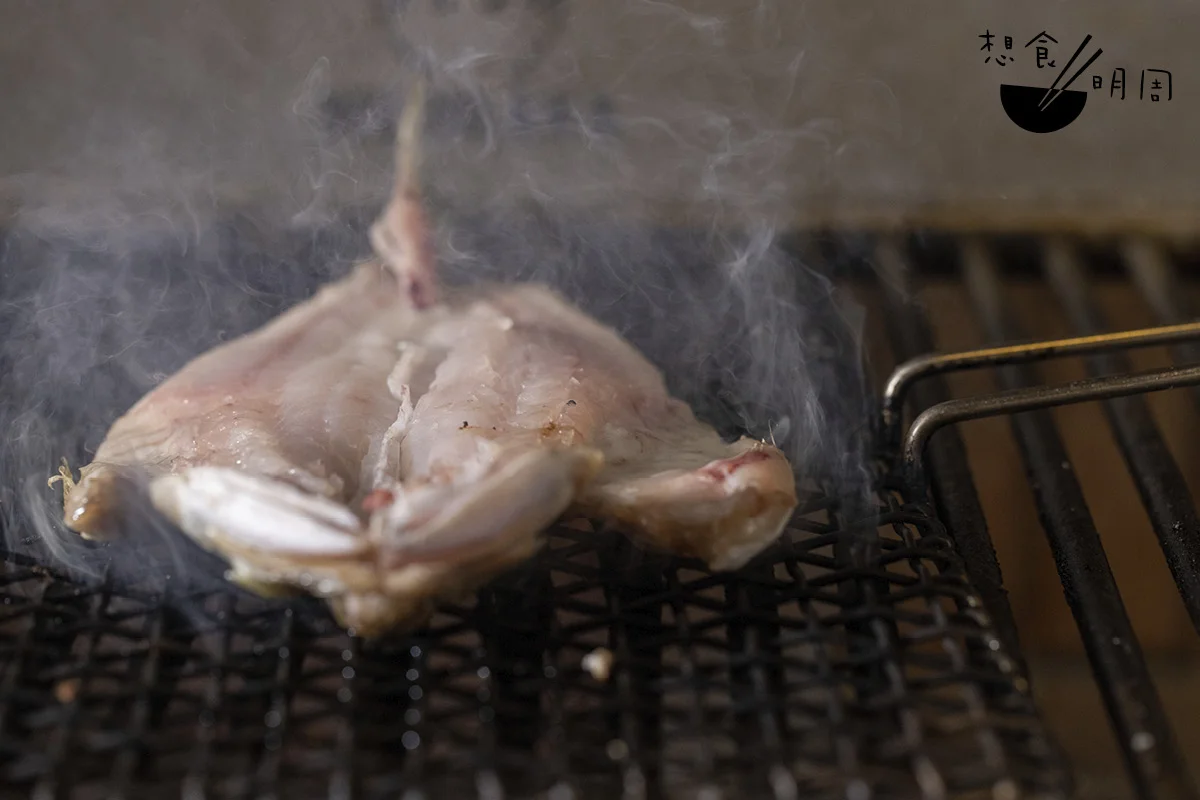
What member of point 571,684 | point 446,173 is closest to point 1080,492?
point 571,684

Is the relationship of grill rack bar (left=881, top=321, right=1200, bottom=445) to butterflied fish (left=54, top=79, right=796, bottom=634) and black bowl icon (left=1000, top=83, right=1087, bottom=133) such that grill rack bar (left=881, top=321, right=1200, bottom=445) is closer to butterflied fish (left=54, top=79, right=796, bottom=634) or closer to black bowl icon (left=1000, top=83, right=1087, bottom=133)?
butterflied fish (left=54, top=79, right=796, bottom=634)

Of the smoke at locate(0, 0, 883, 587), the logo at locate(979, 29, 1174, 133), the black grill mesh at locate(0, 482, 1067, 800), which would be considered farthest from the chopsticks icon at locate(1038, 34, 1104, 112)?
the black grill mesh at locate(0, 482, 1067, 800)

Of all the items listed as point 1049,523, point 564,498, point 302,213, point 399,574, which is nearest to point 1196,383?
point 1049,523

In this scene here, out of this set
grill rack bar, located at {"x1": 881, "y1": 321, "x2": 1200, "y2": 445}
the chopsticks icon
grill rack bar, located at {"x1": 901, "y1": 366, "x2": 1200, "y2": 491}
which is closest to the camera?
grill rack bar, located at {"x1": 901, "y1": 366, "x2": 1200, "y2": 491}

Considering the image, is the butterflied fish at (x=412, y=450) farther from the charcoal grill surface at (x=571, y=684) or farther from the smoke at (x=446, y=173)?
the smoke at (x=446, y=173)

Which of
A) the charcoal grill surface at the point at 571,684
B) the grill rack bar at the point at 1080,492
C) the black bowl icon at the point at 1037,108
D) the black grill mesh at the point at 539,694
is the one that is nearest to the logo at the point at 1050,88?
the black bowl icon at the point at 1037,108
